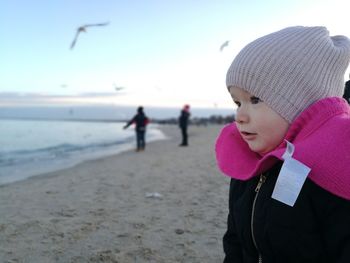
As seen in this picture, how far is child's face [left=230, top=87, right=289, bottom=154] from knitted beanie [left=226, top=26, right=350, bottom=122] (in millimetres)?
36

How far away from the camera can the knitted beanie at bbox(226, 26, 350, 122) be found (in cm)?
162

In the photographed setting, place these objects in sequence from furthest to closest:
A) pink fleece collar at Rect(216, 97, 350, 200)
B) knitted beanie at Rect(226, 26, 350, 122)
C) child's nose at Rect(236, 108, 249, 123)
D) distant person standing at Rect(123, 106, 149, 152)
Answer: distant person standing at Rect(123, 106, 149, 152) → child's nose at Rect(236, 108, 249, 123) → knitted beanie at Rect(226, 26, 350, 122) → pink fleece collar at Rect(216, 97, 350, 200)

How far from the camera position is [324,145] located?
1441 mm

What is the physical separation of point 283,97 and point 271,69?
0.14 meters

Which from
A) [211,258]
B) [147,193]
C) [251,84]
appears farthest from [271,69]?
[147,193]

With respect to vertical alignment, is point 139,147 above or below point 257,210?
below

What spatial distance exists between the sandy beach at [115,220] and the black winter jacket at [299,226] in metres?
2.53

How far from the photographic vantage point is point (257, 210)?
5.49 ft

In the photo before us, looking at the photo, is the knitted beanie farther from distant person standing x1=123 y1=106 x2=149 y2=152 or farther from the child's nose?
distant person standing x1=123 y1=106 x2=149 y2=152

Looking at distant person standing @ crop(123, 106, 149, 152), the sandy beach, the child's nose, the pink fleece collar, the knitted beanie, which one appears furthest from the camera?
distant person standing @ crop(123, 106, 149, 152)

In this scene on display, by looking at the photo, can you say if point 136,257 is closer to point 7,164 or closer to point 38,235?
point 38,235

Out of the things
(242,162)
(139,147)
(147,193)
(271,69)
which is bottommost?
(139,147)

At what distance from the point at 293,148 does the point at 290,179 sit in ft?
0.42

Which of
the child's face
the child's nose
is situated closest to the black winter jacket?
the child's face
